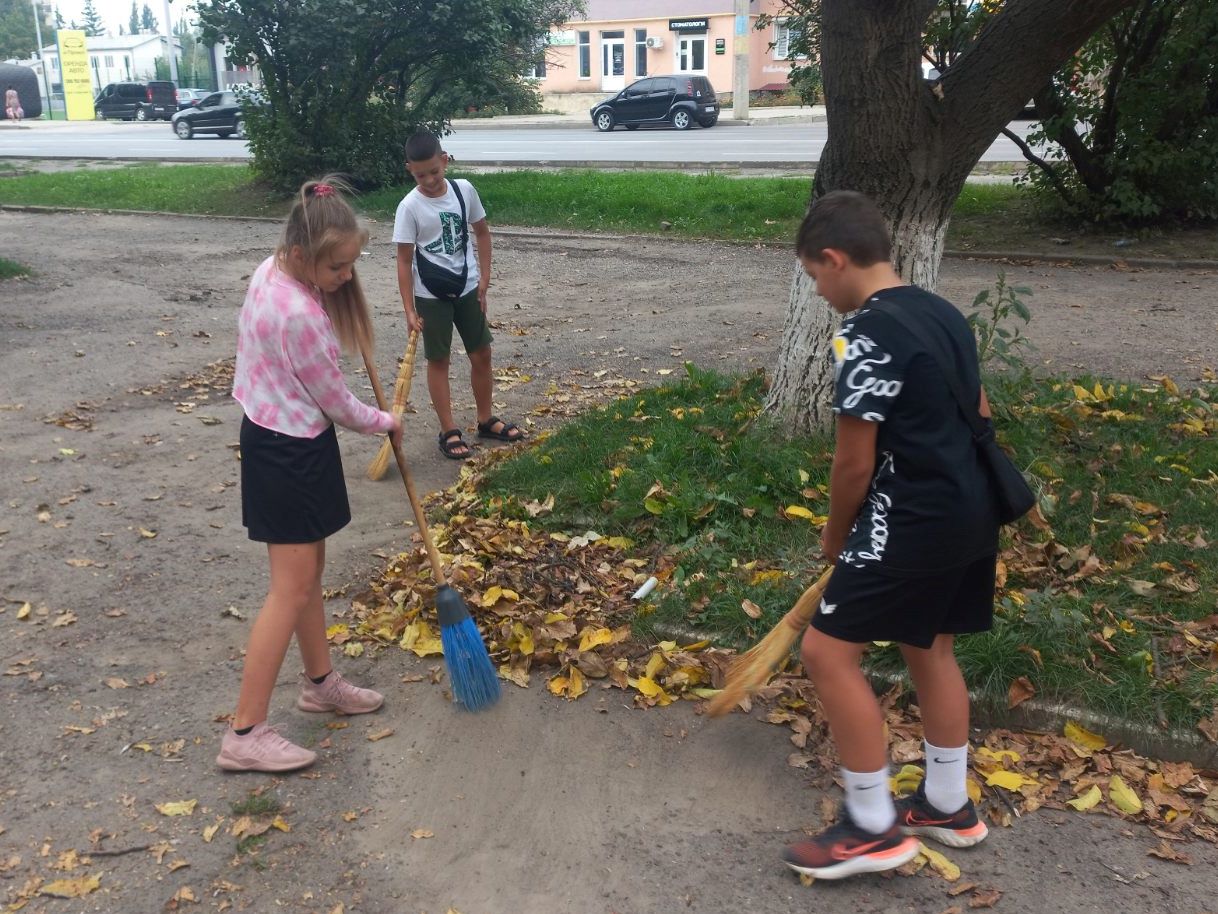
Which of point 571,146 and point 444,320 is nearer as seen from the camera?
point 444,320

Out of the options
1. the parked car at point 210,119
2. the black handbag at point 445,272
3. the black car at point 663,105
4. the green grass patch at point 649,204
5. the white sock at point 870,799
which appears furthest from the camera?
the parked car at point 210,119

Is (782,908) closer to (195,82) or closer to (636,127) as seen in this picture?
(636,127)

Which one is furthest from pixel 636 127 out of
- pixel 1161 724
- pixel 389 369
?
pixel 1161 724

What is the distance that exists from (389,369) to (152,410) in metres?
A: 1.83

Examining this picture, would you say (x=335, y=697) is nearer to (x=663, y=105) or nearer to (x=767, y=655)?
(x=767, y=655)

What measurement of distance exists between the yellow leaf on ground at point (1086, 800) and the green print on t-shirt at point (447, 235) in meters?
4.36

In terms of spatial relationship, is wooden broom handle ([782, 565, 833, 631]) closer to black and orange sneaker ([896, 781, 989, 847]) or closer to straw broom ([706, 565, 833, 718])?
straw broom ([706, 565, 833, 718])

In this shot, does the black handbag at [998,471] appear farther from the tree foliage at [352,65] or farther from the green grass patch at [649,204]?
the tree foliage at [352,65]

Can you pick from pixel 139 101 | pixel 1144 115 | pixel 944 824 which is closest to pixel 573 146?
pixel 1144 115

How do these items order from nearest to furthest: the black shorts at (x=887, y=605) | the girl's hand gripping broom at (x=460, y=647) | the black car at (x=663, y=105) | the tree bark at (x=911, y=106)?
the black shorts at (x=887, y=605)
the girl's hand gripping broom at (x=460, y=647)
the tree bark at (x=911, y=106)
the black car at (x=663, y=105)

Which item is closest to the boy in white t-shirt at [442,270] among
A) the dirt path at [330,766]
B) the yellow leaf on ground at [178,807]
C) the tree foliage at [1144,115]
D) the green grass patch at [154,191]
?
the dirt path at [330,766]

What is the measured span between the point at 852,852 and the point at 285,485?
196 centimetres

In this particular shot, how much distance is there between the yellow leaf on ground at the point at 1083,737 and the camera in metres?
3.57

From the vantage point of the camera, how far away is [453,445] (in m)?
6.62
